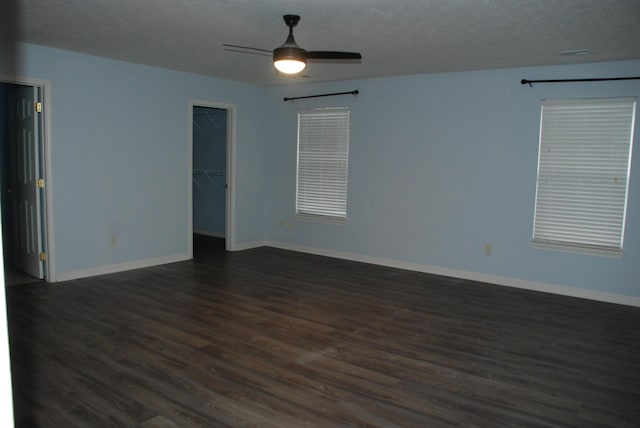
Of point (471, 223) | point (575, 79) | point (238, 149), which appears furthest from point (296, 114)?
point (575, 79)

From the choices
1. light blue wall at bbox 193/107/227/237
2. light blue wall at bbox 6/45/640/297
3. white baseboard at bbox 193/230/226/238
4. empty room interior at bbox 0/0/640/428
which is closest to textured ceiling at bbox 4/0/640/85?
empty room interior at bbox 0/0/640/428

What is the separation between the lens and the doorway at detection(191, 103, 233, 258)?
26.5 feet

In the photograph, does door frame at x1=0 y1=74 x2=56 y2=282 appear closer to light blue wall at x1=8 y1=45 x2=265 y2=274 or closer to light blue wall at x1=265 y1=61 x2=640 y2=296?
light blue wall at x1=8 y1=45 x2=265 y2=274

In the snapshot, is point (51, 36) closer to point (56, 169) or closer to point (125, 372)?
point (56, 169)

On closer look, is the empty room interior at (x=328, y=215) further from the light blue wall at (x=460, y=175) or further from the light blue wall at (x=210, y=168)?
the light blue wall at (x=210, y=168)

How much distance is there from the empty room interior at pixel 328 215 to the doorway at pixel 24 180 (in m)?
0.03

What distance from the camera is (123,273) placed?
18.5 feet

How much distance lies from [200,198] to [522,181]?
5.36 m

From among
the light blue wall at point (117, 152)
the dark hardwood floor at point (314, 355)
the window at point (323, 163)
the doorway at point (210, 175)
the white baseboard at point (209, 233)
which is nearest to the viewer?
the dark hardwood floor at point (314, 355)

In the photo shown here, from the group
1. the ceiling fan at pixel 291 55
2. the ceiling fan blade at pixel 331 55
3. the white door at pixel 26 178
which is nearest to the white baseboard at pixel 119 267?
the white door at pixel 26 178

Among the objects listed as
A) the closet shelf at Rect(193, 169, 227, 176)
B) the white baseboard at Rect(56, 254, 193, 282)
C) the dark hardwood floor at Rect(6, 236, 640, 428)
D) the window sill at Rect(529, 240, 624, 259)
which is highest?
the closet shelf at Rect(193, 169, 227, 176)

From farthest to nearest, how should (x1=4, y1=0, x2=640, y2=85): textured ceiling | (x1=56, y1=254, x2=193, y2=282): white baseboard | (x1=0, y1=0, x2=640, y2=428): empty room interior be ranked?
(x1=56, y1=254, x2=193, y2=282): white baseboard
(x1=4, y1=0, x2=640, y2=85): textured ceiling
(x1=0, y1=0, x2=640, y2=428): empty room interior

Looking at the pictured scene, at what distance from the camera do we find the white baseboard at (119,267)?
17.3 feet

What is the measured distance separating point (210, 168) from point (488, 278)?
496cm
